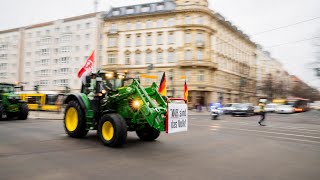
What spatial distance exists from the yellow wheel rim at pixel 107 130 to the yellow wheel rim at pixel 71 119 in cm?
202

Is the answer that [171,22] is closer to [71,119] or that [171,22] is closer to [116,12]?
[116,12]

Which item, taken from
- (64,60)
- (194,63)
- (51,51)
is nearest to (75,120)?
(194,63)

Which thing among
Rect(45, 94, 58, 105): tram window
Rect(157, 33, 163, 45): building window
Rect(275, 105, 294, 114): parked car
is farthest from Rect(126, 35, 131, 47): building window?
Rect(275, 105, 294, 114): parked car

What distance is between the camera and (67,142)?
31.7 ft

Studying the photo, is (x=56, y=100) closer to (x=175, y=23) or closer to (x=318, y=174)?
(x=175, y=23)

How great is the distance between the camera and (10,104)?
18.1m

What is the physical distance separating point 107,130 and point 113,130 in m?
0.48

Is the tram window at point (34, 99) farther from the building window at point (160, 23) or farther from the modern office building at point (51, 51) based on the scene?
the building window at point (160, 23)

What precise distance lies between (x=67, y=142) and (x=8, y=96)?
35.2ft

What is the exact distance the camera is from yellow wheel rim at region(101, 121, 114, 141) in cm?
910

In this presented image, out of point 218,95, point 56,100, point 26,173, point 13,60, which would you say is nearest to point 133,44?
point 218,95

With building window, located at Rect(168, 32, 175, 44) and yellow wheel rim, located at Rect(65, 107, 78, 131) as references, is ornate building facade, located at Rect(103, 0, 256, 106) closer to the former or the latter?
building window, located at Rect(168, 32, 175, 44)

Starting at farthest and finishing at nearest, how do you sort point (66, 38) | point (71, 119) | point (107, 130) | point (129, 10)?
point (66, 38) < point (129, 10) < point (71, 119) < point (107, 130)

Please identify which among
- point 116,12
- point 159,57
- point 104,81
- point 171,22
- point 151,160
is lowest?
point 151,160
